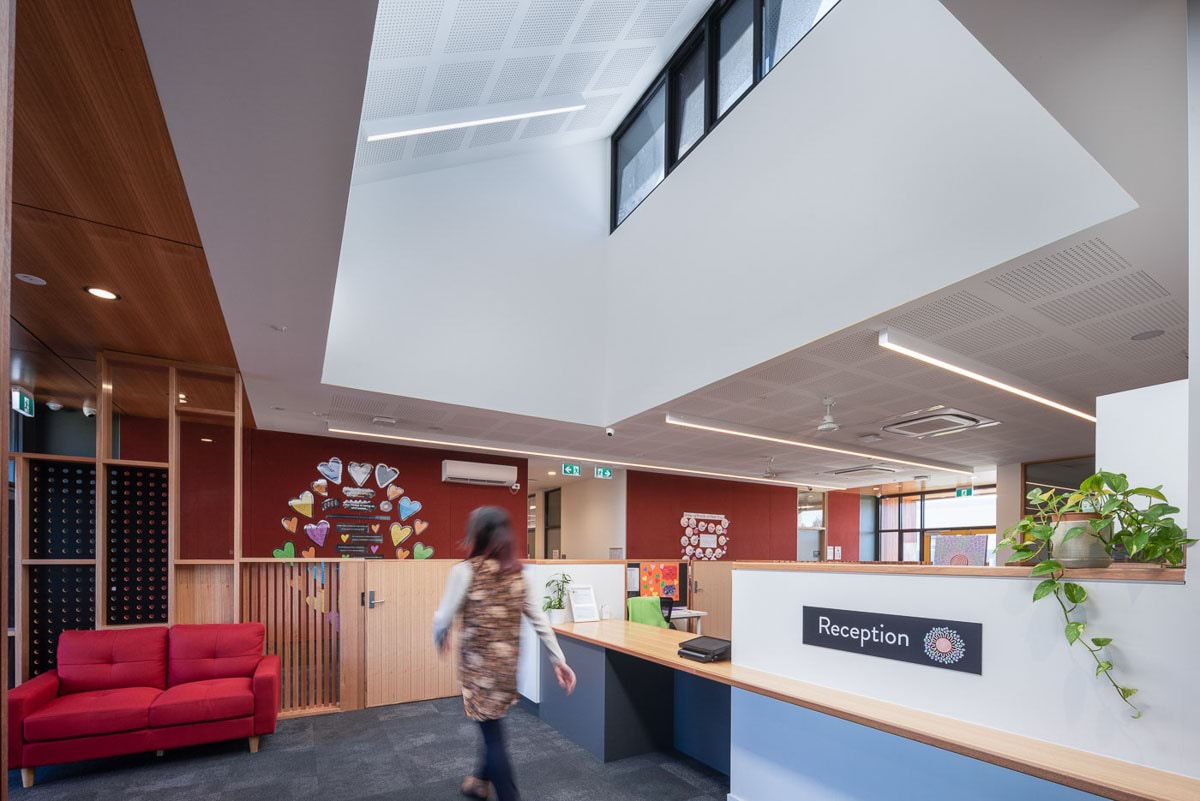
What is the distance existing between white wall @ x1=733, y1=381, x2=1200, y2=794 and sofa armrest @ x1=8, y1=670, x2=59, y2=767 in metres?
4.72

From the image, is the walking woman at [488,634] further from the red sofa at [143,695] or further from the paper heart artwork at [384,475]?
the paper heart artwork at [384,475]

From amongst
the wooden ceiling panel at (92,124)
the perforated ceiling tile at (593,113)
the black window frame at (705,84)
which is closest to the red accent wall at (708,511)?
the black window frame at (705,84)

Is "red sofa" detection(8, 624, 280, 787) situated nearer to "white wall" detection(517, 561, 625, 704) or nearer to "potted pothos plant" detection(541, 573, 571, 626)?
"white wall" detection(517, 561, 625, 704)

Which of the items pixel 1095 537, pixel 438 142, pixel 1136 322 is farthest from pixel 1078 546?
pixel 438 142

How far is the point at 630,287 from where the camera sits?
24.3ft

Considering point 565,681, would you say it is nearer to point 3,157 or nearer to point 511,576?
point 511,576

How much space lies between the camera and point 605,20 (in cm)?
602

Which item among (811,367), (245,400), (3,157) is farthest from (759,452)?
(3,157)

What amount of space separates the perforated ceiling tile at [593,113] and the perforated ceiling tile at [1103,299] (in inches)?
194

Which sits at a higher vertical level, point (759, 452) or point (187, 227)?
point (187, 227)

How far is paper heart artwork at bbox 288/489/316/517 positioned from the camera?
8.15 metres

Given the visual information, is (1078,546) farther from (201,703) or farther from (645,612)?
(201,703)

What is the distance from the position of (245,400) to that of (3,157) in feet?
21.4

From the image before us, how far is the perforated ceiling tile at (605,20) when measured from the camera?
582 cm
